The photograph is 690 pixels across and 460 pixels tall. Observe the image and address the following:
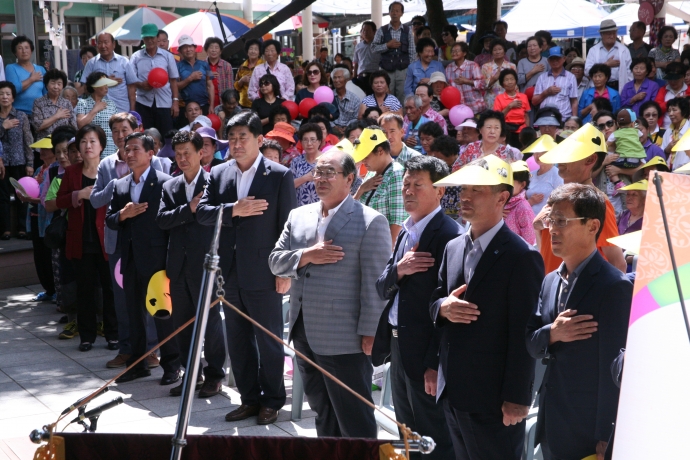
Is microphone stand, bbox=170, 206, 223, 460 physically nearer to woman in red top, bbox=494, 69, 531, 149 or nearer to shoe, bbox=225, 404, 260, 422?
shoe, bbox=225, 404, 260, 422

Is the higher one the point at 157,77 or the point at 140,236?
the point at 157,77

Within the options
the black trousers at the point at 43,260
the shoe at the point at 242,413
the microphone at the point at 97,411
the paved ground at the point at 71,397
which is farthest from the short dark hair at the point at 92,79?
the microphone at the point at 97,411

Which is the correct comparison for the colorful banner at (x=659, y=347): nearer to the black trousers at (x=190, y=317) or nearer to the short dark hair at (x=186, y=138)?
the black trousers at (x=190, y=317)

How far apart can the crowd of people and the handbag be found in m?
0.14

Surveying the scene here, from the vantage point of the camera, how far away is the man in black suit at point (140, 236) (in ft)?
21.5

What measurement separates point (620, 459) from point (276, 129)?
7.13 meters

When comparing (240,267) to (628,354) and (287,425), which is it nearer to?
(287,425)

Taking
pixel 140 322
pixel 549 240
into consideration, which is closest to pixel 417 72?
pixel 140 322

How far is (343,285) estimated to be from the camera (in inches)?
180

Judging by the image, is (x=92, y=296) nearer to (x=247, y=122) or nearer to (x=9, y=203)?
(x=247, y=122)

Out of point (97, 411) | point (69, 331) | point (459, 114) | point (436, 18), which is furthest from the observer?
point (436, 18)

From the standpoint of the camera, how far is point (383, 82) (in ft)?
Answer: 33.6

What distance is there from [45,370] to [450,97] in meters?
6.17

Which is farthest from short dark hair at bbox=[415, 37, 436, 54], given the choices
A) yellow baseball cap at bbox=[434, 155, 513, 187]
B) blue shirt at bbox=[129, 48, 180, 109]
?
yellow baseball cap at bbox=[434, 155, 513, 187]
